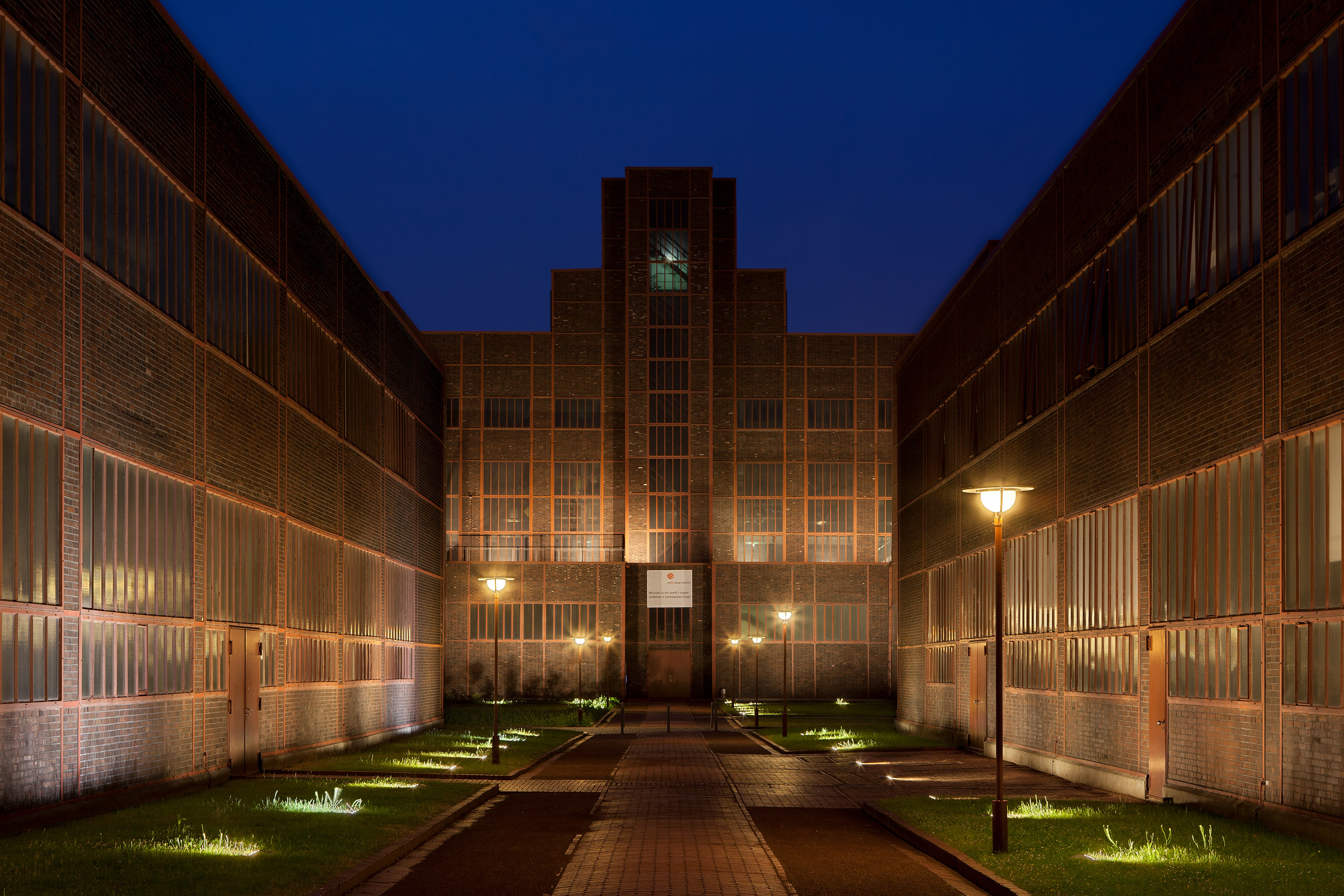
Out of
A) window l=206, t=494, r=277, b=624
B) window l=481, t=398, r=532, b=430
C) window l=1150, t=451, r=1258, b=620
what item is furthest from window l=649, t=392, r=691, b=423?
window l=1150, t=451, r=1258, b=620

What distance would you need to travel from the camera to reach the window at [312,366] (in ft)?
95.1

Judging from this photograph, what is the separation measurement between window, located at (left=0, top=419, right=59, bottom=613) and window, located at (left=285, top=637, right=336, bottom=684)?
1171 centimetres

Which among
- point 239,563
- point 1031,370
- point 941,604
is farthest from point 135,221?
point 941,604

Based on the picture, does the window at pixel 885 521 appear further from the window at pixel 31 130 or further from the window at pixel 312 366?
the window at pixel 31 130

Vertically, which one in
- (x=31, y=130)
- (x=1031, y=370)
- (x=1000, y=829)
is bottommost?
(x=1000, y=829)

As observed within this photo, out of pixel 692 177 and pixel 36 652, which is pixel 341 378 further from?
pixel 692 177

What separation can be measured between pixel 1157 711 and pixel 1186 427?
14.9 feet

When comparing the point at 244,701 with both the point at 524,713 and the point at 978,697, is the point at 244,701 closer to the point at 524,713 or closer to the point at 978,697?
the point at 978,697

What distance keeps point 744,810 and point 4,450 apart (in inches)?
419

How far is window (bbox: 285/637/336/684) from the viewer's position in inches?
1130

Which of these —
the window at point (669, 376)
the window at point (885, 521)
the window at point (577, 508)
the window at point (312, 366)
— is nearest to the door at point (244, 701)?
the window at point (312, 366)

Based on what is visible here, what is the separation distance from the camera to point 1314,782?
15250mm

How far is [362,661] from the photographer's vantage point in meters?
36.0

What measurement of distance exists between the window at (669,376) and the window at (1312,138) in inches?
2030
